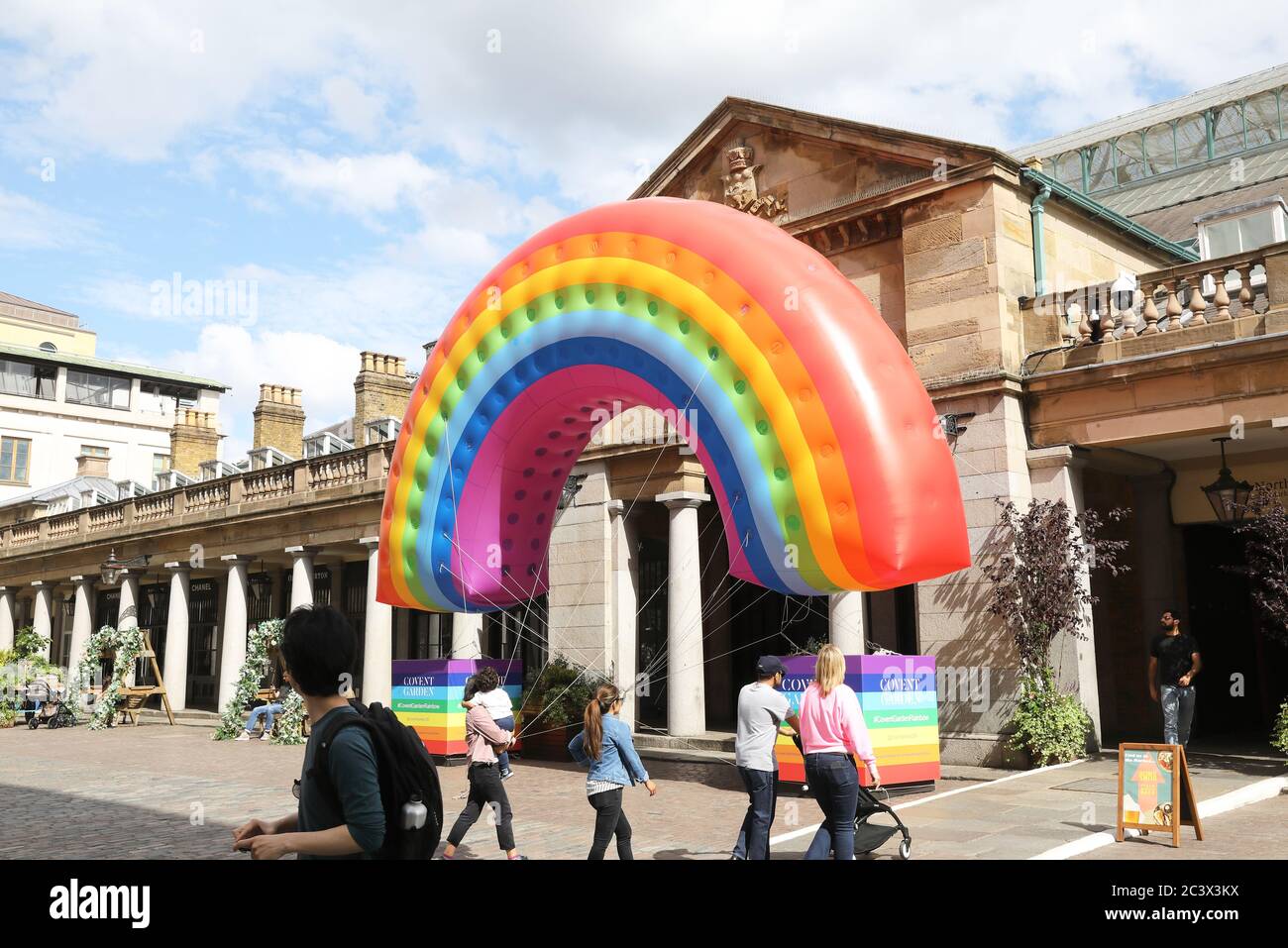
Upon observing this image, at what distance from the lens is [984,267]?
1627 cm

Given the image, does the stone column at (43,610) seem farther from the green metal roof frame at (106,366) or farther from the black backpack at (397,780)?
the black backpack at (397,780)

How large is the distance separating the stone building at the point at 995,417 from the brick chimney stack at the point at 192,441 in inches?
742

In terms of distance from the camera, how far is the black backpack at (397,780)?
348 cm

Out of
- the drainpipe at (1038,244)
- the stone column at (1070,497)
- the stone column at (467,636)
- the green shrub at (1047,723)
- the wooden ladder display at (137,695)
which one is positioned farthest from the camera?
the wooden ladder display at (137,695)

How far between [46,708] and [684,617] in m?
20.4

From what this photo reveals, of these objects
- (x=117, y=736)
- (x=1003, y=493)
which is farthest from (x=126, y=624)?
(x=1003, y=493)

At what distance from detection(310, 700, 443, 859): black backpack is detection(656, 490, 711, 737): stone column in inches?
573

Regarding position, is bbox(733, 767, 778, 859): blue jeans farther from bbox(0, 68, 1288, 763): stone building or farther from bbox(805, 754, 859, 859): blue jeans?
bbox(0, 68, 1288, 763): stone building

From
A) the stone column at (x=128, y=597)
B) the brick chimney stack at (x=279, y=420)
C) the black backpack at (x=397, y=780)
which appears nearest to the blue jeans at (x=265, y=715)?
the stone column at (x=128, y=597)

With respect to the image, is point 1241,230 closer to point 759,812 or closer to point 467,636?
point 759,812

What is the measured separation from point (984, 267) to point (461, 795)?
10.4 metres

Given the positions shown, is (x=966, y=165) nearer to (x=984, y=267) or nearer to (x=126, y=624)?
(x=984, y=267)

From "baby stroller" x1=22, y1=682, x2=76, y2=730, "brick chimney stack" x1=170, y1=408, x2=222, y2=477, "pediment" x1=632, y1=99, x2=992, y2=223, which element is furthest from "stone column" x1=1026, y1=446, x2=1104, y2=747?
"brick chimney stack" x1=170, y1=408, x2=222, y2=477

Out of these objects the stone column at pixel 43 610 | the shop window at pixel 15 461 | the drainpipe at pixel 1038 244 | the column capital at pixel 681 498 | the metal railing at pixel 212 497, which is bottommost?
the stone column at pixel 43 610
